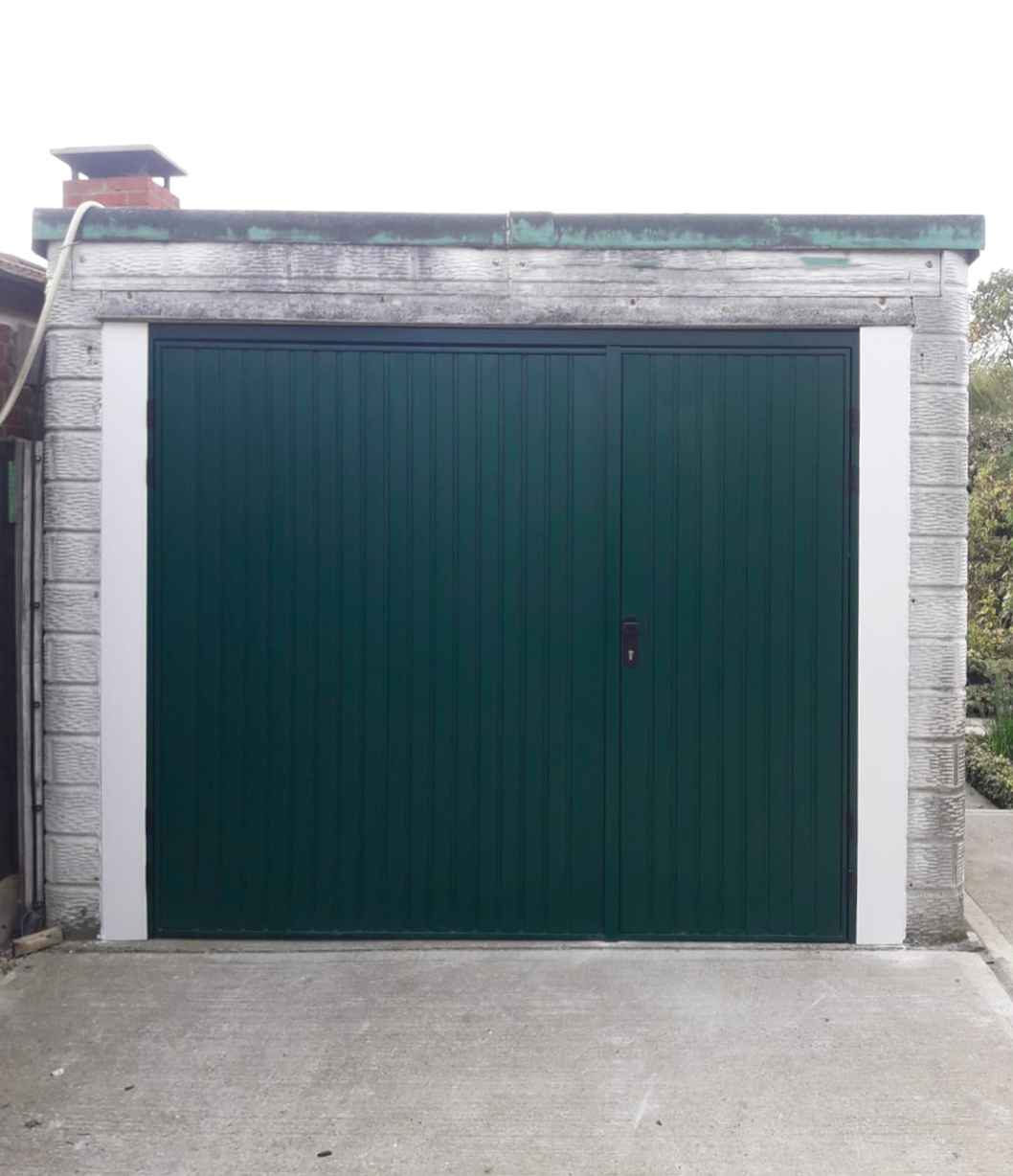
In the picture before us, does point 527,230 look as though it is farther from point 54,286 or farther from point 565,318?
point 54,286

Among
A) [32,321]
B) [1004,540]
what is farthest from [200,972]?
[1004,540]

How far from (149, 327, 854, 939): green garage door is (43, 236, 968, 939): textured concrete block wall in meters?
0.13

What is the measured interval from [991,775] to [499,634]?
4002 mm

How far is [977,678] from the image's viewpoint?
1012 cm

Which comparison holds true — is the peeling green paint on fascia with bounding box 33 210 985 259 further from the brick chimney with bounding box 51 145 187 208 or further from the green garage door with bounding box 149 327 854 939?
the brick chimney with bounding box 51 145 187 208

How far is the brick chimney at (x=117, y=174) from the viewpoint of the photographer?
15.5 ft

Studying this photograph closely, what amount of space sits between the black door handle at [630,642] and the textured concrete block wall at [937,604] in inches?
39.8

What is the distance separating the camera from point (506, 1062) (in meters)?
3.35

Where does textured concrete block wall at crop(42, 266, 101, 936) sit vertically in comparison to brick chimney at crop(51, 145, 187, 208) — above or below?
below

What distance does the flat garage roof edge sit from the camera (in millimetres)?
4184

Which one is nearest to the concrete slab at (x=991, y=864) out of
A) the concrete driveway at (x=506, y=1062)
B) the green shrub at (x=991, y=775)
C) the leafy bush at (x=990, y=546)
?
the green shrub at (x=991, y=775)

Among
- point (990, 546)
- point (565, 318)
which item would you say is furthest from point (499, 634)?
point (990, 546)

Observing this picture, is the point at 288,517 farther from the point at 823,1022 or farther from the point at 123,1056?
the point at 823,1022

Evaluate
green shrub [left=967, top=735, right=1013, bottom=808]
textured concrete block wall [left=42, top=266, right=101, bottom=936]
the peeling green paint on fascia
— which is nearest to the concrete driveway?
textured concrete block wall [left=42, top=266, right=101, bottom=936]
